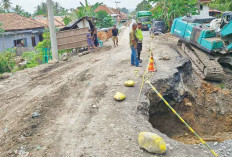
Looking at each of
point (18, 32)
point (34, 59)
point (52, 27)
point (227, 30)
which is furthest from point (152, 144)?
point (18, 32)

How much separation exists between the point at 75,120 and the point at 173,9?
1843 centimetres

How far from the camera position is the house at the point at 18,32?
2277 cm

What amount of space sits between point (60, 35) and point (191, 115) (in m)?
9.04

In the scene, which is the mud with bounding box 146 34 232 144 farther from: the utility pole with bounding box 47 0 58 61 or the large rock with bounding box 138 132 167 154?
the utility pole with bounding box 47 0 58 61

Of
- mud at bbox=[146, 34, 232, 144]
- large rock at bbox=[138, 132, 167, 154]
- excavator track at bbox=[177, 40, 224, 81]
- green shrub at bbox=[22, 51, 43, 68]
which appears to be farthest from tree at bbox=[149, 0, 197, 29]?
large rock at bbox=[138, 132, 167, 154]

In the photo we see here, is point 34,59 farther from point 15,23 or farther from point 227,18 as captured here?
point 227,18

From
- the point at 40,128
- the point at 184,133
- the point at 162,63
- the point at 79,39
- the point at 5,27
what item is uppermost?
the point at 5,27

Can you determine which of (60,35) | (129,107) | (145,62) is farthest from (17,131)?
(60,35)

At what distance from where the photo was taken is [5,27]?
2291 cm

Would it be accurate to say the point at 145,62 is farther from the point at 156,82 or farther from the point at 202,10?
the point at 202,10

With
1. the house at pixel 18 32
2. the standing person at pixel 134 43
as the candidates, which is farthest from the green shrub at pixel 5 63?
the standing person at pixel 134 43

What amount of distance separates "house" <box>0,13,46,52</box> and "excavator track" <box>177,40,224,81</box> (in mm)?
18331

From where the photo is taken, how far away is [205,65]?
884 cm

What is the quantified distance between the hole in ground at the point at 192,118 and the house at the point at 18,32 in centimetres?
1939
